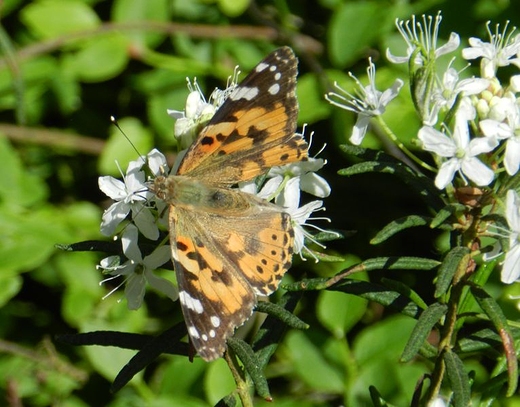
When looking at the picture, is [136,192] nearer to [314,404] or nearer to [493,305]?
[493,305]

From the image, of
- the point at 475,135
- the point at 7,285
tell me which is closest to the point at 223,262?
the point at 475,135

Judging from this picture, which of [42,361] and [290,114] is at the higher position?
[290,114]

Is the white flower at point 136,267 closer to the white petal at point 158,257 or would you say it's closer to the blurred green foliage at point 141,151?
the white petal at point 158,257

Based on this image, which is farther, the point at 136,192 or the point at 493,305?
the point at 136,192

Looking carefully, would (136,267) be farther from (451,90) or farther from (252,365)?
(451,90)

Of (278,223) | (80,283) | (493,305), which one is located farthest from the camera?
(80,283)

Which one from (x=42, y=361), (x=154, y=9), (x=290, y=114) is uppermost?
(x=290, y=114)

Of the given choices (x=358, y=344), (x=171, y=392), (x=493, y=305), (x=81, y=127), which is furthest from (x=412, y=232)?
(x=493, y=305)
